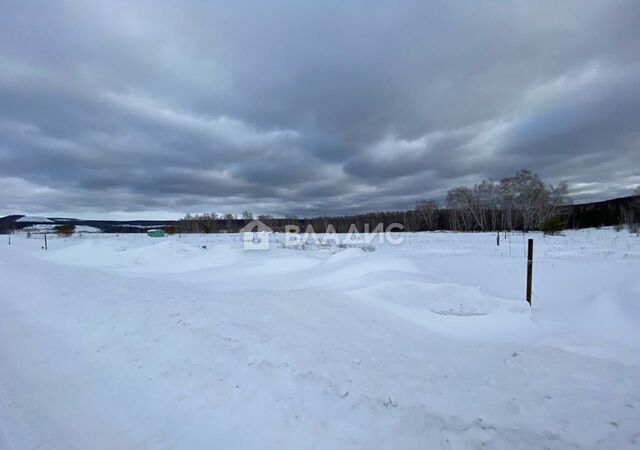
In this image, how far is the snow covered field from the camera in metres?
3.00

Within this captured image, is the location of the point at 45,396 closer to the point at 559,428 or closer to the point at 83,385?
the point at 83,385

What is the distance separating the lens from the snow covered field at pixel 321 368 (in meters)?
3.00

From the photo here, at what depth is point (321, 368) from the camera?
4035 millimetres

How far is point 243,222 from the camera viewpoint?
115 metres

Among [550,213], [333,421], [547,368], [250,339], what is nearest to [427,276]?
[547,368]

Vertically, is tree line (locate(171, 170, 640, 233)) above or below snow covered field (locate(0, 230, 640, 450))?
above
